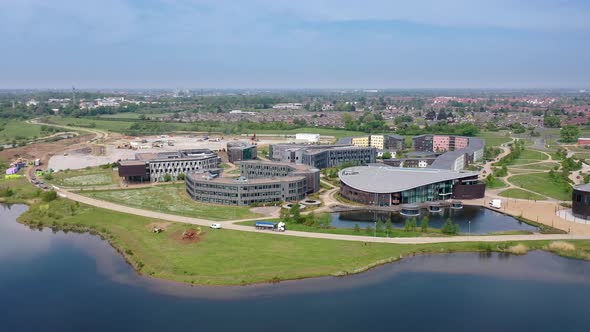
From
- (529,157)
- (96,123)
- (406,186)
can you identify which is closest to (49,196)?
(406,186)

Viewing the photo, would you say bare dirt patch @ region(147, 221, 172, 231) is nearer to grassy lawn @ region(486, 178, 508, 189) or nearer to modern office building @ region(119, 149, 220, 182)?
modern office building @ region(119, 149, 220, 182)

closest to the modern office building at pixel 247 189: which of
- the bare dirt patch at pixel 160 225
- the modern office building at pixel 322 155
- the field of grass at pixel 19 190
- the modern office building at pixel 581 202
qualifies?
the bare dirt patch at pixel 160 225

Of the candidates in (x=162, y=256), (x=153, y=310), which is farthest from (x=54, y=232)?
(x=153, y=310)

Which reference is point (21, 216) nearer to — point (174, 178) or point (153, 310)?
point (174, 178)

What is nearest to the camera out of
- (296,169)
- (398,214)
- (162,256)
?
(162,256)

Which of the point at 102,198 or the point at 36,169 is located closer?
the point at 102,198

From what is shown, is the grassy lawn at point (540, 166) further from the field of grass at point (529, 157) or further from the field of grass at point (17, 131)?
the field of grass at point (17, 131)

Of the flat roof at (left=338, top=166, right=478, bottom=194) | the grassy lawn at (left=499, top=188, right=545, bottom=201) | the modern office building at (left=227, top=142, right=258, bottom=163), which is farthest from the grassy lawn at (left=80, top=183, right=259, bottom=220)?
the grassy lawn at (left=499, top=188, right=545, bottom=201)
